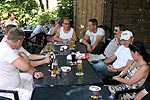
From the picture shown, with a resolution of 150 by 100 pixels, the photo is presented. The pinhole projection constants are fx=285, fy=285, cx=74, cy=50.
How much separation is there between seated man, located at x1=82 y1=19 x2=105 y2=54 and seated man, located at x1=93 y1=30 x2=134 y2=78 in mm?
904

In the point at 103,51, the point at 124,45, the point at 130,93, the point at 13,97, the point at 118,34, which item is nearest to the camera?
the point at 13,97

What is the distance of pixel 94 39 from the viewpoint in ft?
19.5

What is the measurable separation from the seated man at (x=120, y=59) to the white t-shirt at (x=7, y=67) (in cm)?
162

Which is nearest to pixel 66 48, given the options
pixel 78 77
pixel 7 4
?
pixel 78 77

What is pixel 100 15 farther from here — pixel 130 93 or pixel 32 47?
pixel 130 93

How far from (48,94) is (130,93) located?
114 centimetres

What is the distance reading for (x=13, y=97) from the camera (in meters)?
3.16

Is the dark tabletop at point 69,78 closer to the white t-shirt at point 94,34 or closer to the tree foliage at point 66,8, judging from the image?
the white t-shirt at point 94,34

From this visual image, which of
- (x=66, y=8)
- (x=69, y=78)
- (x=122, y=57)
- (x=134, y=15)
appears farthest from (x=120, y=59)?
(x=66, y=8)

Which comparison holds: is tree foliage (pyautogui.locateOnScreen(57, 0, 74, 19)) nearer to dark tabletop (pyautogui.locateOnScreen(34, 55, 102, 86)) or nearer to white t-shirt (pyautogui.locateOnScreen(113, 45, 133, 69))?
white t-shirt (pyautogui.locateOnScreen(113, 45, 133, 69))

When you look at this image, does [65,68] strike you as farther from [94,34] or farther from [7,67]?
[94,34]

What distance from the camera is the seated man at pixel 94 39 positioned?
18.5ft

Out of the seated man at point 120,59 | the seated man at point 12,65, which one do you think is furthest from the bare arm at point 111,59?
the seated man at point 12,65

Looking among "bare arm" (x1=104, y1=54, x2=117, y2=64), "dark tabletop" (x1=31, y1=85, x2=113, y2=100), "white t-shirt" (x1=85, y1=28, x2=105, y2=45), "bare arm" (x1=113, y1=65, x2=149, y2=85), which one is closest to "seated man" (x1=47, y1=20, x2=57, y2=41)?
"white t-shirt" (x1=85, y1=28, x2=105, y2=45)
